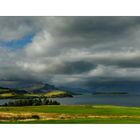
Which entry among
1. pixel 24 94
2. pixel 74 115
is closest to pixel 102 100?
pixel 74 115

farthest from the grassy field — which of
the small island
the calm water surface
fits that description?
the small island

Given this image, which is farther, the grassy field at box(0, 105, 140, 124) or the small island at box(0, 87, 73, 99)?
the small island at box(0, 87, 73, 99)

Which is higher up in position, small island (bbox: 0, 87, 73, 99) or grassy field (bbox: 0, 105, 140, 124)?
small island (bbox: 0, 87, 73, 99)

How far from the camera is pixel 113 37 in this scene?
49.0 feet

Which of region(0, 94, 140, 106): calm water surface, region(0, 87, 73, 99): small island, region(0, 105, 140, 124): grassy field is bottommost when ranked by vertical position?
region(0, 105, 140, 124): grassy field

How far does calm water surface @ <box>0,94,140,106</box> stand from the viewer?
14.9 m

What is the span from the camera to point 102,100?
15.0 meters

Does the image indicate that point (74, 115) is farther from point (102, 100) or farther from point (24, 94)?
point (24, 94)

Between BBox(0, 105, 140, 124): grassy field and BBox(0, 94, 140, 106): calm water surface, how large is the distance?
11 cm

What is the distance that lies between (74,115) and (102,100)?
87cm

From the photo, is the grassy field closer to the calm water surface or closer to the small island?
the calm water surface
